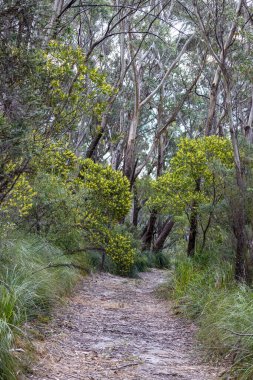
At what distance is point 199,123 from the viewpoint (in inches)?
1124

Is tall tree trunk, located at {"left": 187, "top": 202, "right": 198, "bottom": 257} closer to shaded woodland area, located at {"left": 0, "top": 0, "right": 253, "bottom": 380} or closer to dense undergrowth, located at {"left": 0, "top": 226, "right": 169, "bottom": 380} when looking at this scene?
shaded woodland area, located at {"left": 0, "top": 0, "right": 253, "bottom": 380}

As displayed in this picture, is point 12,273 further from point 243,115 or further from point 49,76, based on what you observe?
point 243,115

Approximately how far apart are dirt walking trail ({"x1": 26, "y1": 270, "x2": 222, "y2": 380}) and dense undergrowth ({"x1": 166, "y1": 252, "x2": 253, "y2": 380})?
24cm

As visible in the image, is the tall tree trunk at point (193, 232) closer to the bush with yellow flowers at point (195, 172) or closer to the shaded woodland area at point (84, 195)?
the shaded woodland area at point (84, 195)

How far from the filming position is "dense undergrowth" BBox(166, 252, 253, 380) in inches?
197

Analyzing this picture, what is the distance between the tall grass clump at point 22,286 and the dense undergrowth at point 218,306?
1.96 meters

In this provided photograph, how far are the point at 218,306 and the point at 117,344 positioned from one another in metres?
1.36

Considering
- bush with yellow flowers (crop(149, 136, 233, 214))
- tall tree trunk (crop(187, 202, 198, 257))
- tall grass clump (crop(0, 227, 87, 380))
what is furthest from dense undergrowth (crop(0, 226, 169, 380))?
bush with yellow flowers (crop(149, 136, 233, 214))

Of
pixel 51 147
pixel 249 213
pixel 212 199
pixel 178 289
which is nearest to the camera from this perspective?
pixel 51 147

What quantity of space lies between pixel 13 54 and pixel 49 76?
839 mm

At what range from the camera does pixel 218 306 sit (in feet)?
21.7

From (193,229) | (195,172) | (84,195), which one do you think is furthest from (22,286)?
(84,195)

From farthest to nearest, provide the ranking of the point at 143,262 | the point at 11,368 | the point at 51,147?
the point at 143,262 < the point at 51,147 < the point at 11,368

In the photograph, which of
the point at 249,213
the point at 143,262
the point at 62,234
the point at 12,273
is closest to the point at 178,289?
the point at 249,213
